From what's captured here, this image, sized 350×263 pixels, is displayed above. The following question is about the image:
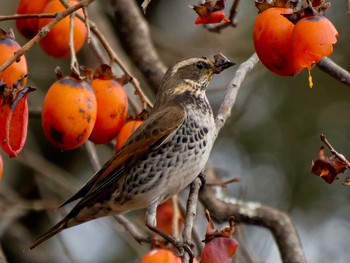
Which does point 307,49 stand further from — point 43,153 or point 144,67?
point 43,153

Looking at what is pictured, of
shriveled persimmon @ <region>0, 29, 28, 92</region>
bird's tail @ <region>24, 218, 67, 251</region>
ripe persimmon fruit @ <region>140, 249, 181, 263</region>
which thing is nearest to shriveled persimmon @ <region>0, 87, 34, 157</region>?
shriveled persimmon @ <region>0, 29, 28, 92</region>

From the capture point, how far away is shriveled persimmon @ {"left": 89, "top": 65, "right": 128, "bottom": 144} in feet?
9.75

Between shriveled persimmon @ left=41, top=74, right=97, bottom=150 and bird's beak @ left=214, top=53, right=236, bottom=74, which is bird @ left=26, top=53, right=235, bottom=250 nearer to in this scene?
bird's beak @ left=214, top=53, right=236, bottom=74

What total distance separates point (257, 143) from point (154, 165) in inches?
101

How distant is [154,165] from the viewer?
3.39 m

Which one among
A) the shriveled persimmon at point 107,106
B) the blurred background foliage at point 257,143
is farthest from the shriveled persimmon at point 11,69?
the blurred background foliage at point 257,143

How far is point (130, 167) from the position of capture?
3.45m

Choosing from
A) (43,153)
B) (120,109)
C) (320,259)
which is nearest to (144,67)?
(120,109)

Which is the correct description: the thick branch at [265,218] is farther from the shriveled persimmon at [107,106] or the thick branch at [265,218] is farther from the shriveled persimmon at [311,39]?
the shriveled persimmon at [311,39]

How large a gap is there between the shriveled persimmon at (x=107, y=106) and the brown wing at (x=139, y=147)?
26cm

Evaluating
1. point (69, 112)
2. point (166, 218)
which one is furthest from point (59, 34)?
point (166, 218)

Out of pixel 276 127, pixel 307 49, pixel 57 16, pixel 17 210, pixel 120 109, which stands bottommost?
pixel 276 127

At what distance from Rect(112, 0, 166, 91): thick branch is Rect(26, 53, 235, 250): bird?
75 centimetres

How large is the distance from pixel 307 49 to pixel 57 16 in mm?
715
